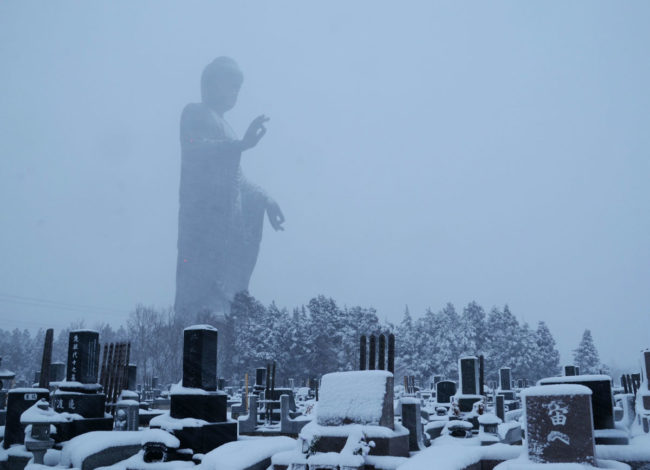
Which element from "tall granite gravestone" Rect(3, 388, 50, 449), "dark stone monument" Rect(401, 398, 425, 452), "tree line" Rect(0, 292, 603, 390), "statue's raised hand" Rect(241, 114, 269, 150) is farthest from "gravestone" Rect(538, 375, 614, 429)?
"statue's raised hand" Rect(241, 114, 269, 150)

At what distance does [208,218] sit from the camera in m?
110

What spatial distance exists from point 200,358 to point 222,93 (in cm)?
10697

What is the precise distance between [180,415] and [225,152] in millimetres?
98685

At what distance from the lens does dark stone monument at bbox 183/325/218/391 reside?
41.5 feet

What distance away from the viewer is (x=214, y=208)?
110 metres

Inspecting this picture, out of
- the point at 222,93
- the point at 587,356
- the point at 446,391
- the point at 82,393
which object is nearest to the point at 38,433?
the point at 82,393

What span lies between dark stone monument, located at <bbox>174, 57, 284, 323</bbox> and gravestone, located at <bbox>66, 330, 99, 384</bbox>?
296 ft

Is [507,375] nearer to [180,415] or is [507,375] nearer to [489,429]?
[489,429]

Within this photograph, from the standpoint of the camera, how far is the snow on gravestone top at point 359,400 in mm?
9852

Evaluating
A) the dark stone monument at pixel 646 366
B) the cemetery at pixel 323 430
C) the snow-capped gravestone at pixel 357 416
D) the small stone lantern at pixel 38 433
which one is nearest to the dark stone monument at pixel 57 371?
the cemetery at pixel 323 430

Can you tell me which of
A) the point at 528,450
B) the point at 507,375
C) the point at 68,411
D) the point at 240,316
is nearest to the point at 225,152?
the point at 240,316

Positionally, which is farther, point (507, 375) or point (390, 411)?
point (507, 375)

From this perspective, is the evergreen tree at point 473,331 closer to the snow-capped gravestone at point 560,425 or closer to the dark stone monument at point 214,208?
the dark stone monument at point 214,208

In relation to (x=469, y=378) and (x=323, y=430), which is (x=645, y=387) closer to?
(x=469, y=378)
